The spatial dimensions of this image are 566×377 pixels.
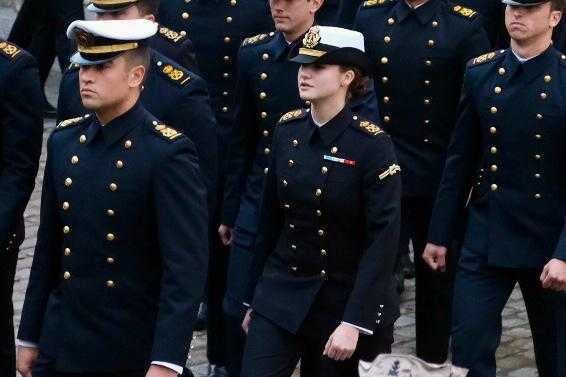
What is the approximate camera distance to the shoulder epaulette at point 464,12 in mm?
9039

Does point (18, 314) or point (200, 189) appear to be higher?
point (200, 189)

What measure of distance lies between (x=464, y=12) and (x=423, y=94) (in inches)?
18.2

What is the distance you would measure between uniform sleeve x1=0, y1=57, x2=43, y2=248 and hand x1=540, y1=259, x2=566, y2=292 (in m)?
2.22

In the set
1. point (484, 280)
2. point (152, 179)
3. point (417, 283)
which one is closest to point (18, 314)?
point (417, 283)

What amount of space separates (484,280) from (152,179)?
6.70 feet

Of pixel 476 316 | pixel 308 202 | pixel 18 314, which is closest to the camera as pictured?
pixel 308 202

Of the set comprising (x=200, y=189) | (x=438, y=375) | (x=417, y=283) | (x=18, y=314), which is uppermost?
(x=200, y=189)

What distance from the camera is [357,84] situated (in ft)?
24.3

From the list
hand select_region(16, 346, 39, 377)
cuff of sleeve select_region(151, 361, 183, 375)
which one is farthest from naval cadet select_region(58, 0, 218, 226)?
cuff of sleeve select_region(151, 361, 183, 375)

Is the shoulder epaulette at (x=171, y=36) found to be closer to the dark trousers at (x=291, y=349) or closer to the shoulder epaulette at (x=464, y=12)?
the shoulder epaulette at (x=464, y=12)

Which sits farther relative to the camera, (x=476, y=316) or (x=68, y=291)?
(x=476, y=316)

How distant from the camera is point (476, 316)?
779cm

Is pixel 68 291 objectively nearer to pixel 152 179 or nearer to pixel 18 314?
pixel 152 179

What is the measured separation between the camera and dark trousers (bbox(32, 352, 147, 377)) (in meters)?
6.55
